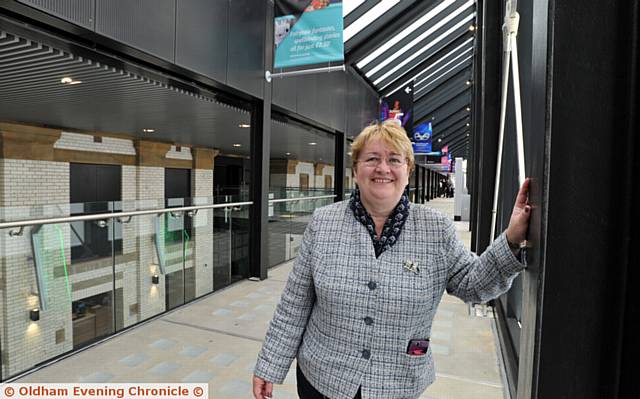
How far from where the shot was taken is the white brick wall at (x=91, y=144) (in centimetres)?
1077

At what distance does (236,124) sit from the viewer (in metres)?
8.51

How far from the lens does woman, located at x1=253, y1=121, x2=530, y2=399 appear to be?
1.24m

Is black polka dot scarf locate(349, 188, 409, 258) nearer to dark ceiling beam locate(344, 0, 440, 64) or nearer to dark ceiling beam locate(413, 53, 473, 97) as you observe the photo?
dark ceiling beam locate(344, 0, 440, 64)

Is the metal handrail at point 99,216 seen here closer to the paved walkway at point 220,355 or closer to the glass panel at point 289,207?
the paved walkway at point 220,355

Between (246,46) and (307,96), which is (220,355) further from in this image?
(307,96)

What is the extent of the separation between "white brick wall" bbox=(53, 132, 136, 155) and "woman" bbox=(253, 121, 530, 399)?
11.6 meters

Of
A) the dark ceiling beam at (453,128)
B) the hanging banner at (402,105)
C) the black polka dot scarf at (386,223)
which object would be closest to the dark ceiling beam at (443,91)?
the hanging banner at (402,105)

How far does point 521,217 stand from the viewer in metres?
0.93

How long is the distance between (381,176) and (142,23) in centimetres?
298

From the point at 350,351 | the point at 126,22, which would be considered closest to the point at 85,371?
the point at 350,351

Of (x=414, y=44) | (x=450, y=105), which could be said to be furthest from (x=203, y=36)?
(x=450, y=105)

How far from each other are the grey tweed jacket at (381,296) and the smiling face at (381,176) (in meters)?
0.09

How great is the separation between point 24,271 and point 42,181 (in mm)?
8481

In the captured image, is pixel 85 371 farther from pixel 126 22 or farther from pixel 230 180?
pixel 230 180
